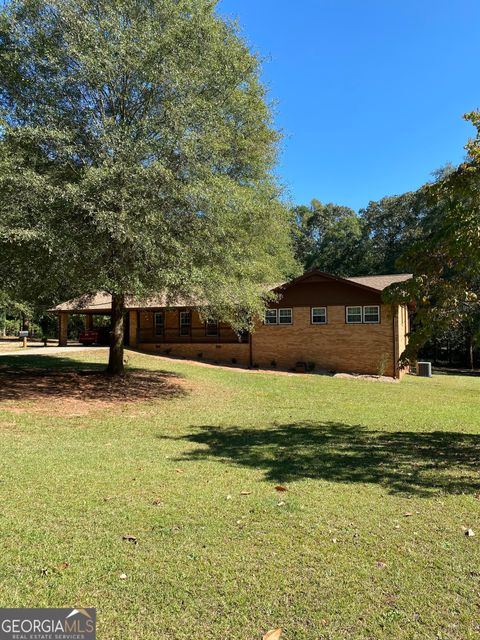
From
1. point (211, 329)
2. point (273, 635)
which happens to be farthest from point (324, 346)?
point (273, 635)

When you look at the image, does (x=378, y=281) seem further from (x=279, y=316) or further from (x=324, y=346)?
(x=279, y=316)

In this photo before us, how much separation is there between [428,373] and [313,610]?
23.3 metres

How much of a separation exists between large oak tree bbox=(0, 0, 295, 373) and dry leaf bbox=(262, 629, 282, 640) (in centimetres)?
862

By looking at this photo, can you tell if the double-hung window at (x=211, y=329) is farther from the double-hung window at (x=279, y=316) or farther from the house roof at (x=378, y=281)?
the house roof at (x=378, y=281)

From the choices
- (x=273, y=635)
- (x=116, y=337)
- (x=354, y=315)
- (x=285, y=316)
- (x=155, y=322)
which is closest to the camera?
(x=273, y=635)

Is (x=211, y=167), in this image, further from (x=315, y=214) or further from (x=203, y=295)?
(x=315, y=214)

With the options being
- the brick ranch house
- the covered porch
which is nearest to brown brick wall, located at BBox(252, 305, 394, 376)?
the brick ranch house

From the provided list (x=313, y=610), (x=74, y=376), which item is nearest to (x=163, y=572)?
(x=313, y=610)

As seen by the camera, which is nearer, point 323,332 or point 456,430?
point 456,430

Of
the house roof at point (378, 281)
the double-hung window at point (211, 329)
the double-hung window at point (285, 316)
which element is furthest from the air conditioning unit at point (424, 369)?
the double-hung window at point (211, 329)

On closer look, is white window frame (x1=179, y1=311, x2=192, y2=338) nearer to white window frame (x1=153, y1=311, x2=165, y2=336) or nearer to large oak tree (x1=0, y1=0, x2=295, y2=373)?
white window frame (x1=153, y1=311, x2=165, y2=336)

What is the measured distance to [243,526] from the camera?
4.14 m

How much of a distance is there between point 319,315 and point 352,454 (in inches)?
621

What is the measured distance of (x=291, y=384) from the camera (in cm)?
1655
